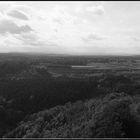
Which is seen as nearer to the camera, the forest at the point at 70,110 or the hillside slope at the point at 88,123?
the hillside slope at the point at 88,123

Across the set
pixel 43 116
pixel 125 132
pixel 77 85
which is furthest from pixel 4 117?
pixel 125 132

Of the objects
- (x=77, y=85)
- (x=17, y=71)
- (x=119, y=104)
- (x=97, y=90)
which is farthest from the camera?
(x=17, y=71)

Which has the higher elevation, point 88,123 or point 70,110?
point 88,123

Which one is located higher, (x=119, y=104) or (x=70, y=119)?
(x=119, y=104)

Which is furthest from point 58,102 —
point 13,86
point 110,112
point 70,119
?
point 110,112

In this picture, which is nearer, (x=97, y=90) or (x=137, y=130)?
(x=137, y=130)

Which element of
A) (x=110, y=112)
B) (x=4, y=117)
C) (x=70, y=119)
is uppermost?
(x=110, y=112)

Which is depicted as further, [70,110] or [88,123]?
[70,110]

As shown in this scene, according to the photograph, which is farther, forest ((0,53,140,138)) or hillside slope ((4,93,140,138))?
forest ((0,53,140,138))

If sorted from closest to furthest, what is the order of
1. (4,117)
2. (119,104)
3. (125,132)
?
(125,132) → (119,104) → (4,117)

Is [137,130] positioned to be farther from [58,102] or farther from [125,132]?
[58,102]
